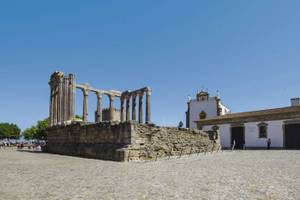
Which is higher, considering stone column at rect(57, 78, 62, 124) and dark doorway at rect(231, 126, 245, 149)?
stone column at rect(57, 78, 62, 124)

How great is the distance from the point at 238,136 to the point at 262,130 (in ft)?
10.6

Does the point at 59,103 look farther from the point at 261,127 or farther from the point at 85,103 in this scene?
the point at 261,127

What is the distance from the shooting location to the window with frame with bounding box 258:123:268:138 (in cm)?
3172

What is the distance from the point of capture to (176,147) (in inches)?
742

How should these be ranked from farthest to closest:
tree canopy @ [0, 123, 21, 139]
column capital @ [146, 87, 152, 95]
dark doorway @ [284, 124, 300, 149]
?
tree canopy @ [0, 123, 21, 139] → column capital @ [146, 87, 152, 95] → dark doorway @ [284, 124, 300, 149]

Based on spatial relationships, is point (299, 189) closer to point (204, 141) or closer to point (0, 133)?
point (204, 141)

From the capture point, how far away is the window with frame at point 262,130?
104ft

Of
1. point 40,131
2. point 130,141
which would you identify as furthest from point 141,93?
point 40,131

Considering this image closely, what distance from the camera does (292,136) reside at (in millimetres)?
29609

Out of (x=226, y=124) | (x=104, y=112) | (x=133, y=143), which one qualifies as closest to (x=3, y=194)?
(x=133, y=143)

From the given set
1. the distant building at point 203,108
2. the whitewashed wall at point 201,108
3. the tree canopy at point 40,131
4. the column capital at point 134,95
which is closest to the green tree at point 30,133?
the tree canopy at point 40,131

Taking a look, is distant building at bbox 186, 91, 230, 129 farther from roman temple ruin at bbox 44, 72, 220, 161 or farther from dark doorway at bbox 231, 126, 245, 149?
roman temple ruin at bbox 44, 72, 220, 161

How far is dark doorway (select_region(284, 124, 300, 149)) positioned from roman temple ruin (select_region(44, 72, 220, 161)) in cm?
928

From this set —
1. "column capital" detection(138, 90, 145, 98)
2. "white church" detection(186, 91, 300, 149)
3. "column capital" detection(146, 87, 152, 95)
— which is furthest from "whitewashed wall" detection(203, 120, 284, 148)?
"column capital" detection(138, 90, 145, 98)
